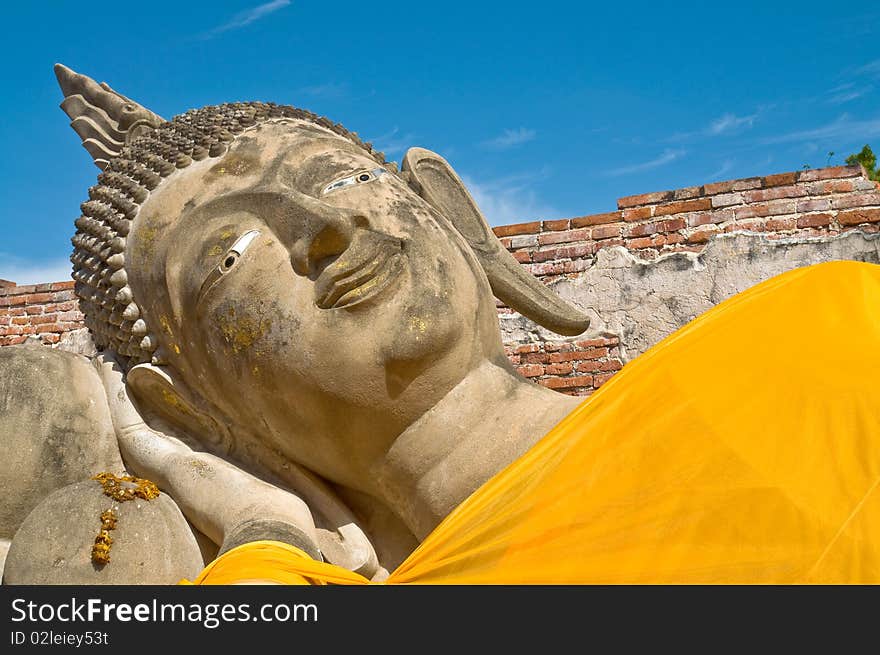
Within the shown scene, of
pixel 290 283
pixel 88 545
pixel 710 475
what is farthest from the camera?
pixel 290 283

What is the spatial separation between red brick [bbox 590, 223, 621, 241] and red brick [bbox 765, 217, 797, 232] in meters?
0.81

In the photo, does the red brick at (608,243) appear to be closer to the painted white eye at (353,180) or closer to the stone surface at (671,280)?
the stone surface at (671,280)

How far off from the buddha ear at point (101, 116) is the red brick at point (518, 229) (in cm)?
305

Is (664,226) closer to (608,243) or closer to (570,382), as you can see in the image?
(608,243)

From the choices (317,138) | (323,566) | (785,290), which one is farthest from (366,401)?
(785,290)

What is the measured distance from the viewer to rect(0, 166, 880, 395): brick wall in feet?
16.4

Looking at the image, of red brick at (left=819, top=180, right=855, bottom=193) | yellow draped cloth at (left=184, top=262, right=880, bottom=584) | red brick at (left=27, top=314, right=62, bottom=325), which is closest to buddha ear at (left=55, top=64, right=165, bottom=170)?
yellow draped cloth at (left=184, top=262, right=880, bottom=584)

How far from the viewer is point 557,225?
5621 millimetres

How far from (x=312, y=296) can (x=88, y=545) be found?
75cm

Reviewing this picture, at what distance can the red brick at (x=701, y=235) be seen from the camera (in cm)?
520

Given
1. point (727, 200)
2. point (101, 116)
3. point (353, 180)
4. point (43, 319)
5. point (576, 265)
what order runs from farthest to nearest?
point (43, 319) < point (576, 265) < point (727, 200) < point (101, 116) < point (353, 180)

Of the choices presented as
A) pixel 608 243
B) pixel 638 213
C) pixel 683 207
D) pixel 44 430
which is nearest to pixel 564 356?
pixel 608 243

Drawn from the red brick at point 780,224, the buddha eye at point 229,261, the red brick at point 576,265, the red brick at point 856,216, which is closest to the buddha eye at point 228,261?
the buddha eye at point 229,261
